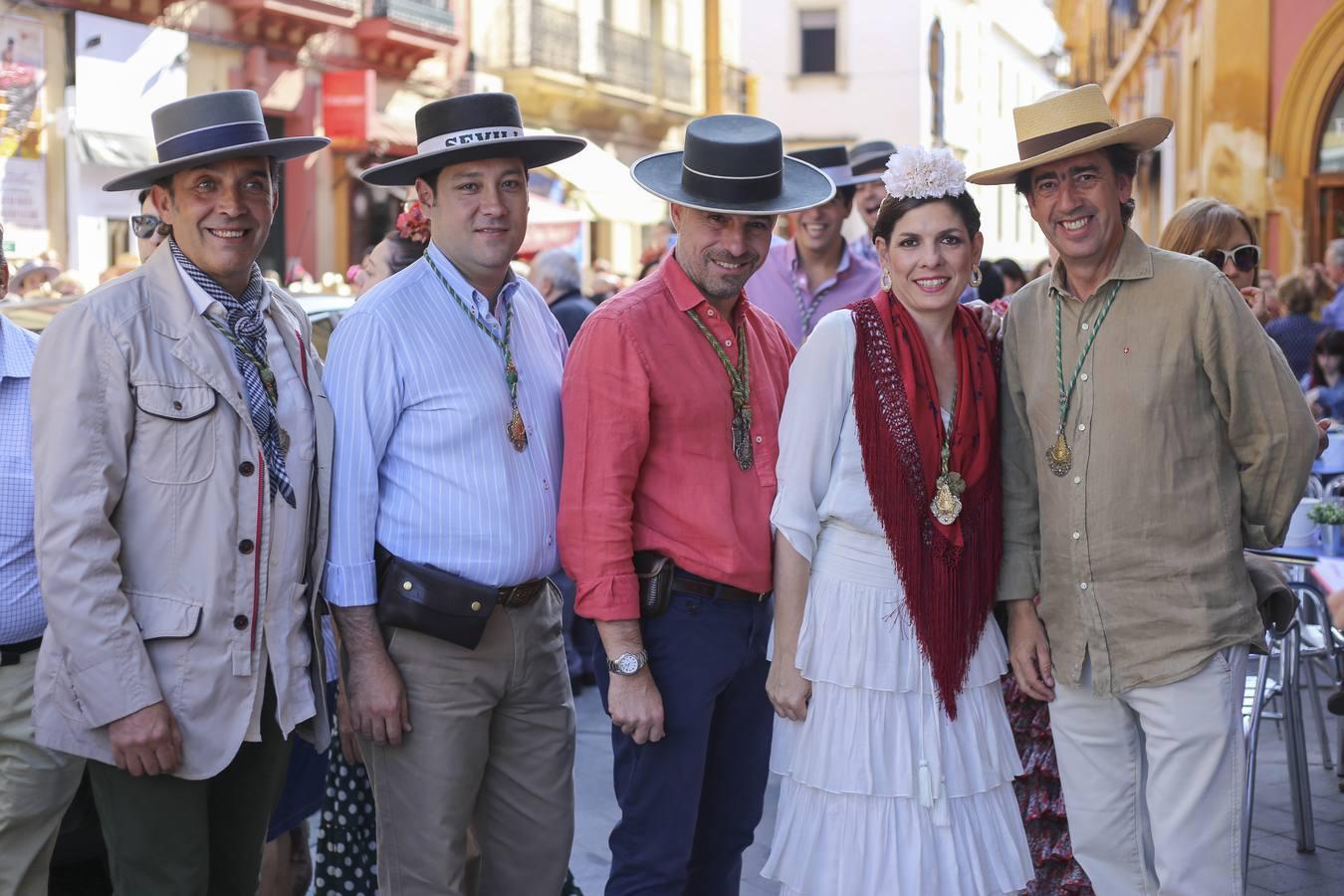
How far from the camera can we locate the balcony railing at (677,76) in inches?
1096

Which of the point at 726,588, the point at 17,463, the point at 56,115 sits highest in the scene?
the point at 56,115

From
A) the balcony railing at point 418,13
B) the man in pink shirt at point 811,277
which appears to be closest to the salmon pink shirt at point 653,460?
the man in pink shirt at point 811,277

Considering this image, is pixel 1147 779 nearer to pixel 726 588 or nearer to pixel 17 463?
pixel 726 588

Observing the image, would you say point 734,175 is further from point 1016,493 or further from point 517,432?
point 1016,493

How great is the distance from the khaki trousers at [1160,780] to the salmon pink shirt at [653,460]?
2.85 ft

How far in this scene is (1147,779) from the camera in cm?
348

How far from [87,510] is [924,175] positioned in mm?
1944

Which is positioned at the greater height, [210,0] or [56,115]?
[210,0]

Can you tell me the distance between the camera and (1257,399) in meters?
3.31

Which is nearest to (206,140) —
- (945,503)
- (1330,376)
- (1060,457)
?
(945,503)

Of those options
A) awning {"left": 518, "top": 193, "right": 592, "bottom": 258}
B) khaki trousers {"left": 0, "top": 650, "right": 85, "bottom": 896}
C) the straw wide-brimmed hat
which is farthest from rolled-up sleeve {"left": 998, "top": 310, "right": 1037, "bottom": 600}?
→ awning {"left": 518, "top": 193, "right": 592, "bottom": 258}

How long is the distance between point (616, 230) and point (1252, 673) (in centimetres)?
2154

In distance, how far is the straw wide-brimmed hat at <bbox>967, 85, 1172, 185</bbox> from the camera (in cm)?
345

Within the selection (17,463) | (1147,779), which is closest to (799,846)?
(1147,779)
